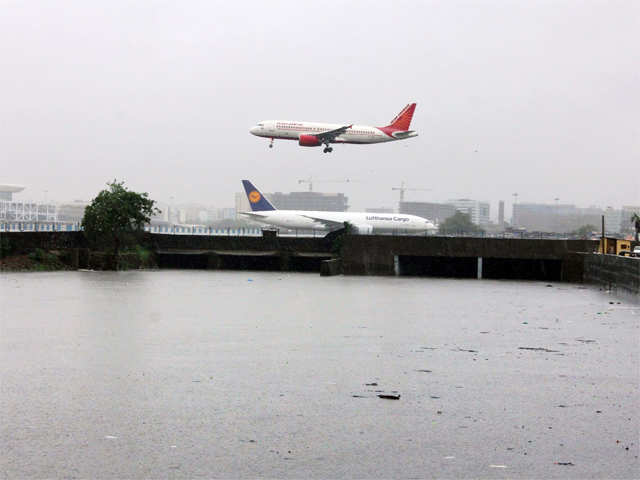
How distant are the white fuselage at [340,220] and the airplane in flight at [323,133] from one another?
334 inches

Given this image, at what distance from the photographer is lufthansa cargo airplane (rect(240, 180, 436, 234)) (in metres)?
98.1

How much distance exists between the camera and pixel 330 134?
93.1 metres

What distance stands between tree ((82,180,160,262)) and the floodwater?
32.4 meters

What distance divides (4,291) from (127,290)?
5.38 m

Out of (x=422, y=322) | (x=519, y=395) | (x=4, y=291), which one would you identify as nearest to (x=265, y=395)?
(x=519, y=395)

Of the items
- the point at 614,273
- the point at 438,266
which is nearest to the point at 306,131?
the point at 438,266

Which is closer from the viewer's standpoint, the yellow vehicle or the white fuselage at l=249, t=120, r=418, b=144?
the yellow vehicle

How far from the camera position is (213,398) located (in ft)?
43.8

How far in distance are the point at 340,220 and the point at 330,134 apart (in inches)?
396

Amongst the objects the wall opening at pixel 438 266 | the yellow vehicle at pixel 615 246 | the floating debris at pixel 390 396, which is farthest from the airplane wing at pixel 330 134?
the floating debris at pixel 390 396

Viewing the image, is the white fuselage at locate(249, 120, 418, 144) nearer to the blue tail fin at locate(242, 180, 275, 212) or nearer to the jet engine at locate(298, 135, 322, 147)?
the jet engine at locate(298, 135, 322, 147)

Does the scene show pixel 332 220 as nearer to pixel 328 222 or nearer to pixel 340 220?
pixel 328 222

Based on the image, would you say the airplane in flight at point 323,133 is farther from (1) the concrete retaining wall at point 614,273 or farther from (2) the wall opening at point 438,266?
(1) the concrete retaining wall at point 614,273

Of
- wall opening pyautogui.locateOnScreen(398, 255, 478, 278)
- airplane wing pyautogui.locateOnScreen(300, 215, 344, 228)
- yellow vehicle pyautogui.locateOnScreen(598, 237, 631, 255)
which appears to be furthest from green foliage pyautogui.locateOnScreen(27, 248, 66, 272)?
airplane wing pyautogui.locateOnScreen(300, 215, 344, 228)
